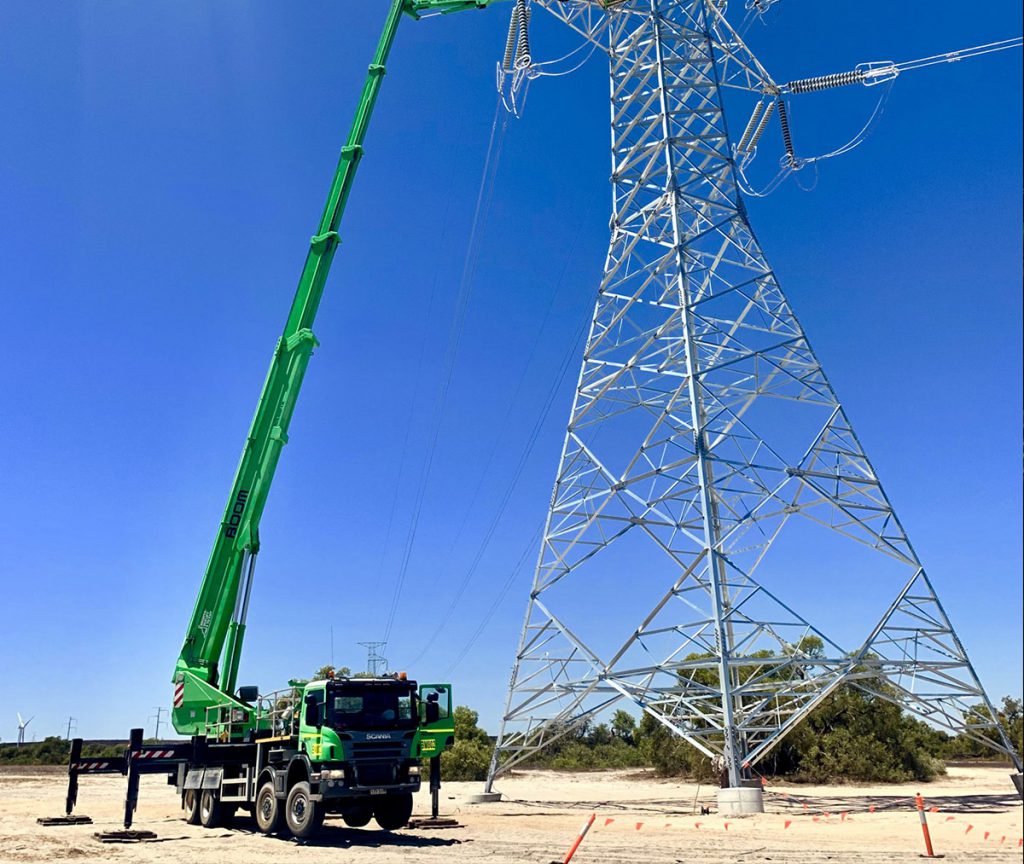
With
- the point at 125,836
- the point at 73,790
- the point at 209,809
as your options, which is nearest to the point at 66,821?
the point at 73,790

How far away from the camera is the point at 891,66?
890 inches

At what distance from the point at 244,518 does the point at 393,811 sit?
7238mm

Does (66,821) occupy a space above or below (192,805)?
below

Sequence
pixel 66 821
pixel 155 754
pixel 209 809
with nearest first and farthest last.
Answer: pixel 155 754, pixel 209 809, pixel 66 821

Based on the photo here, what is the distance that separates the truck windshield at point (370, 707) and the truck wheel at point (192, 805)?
558cm

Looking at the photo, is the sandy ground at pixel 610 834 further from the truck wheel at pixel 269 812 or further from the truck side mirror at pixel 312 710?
the truck side mirror at pixel 312 710

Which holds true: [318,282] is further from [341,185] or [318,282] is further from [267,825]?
[267,825]

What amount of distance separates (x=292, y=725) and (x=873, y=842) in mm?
10127

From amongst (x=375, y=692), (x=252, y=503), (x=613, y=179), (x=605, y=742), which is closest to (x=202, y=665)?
(x=252, y=503)

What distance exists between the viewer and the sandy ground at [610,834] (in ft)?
42.9

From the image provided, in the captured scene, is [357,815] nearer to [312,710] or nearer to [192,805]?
[312,710]

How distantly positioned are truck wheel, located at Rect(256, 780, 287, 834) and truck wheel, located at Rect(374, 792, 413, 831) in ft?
5.82

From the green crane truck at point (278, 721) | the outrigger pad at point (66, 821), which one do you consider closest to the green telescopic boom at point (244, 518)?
the green crane truck at point (278, 721)

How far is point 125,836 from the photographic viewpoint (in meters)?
15.8
